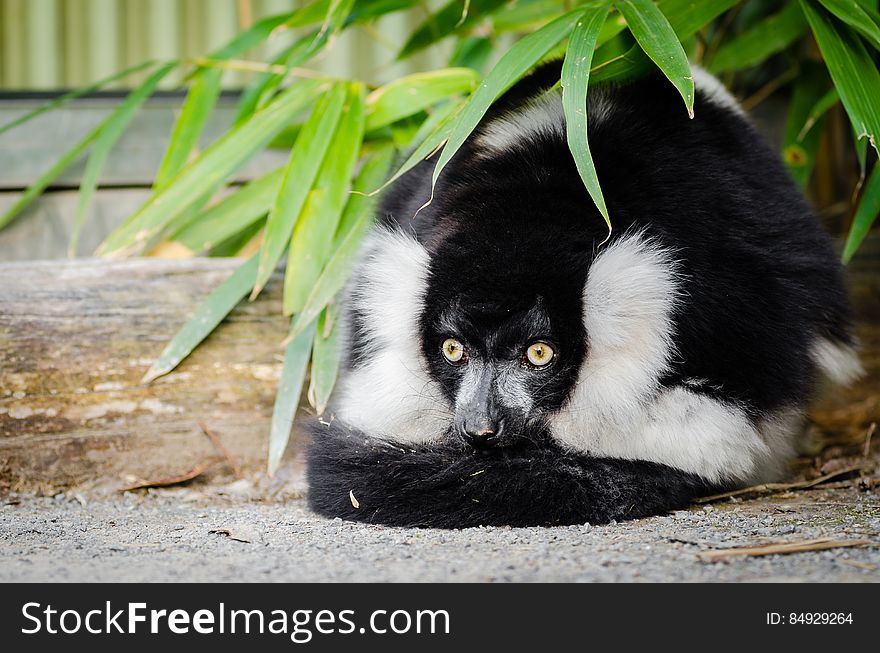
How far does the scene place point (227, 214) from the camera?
3.39 metres

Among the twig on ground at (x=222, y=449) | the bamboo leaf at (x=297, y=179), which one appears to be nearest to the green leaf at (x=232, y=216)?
the bamboo leaf at (x=297, y=179)

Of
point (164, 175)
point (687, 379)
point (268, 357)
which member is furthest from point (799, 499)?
point (164, 175)

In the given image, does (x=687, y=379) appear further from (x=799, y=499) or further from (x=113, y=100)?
(x=113, y=100)

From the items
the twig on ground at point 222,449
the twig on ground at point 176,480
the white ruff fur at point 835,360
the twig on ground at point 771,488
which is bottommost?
the twig on ground at point 176,480

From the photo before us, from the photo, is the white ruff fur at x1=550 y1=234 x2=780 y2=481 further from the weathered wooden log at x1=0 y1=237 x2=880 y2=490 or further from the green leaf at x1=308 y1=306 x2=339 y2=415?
the weathered wooden log at x1=0 y1=237 x2=880 y2=490

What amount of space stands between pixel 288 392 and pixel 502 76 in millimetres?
1203

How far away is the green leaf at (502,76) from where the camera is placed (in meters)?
2.25

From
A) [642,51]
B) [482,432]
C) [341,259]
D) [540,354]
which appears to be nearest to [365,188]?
[341,259]

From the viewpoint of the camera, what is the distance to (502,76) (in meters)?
2.38

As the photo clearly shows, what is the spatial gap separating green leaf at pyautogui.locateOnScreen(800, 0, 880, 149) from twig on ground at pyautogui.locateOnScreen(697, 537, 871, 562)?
42.5 inches

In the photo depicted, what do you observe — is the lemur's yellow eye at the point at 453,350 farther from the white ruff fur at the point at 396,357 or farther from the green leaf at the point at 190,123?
the green leaf at the point at 190,123

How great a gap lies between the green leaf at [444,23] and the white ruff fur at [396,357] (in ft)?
4.38

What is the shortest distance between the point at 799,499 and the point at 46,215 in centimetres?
350

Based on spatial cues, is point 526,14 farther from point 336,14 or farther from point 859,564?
point 859,564
